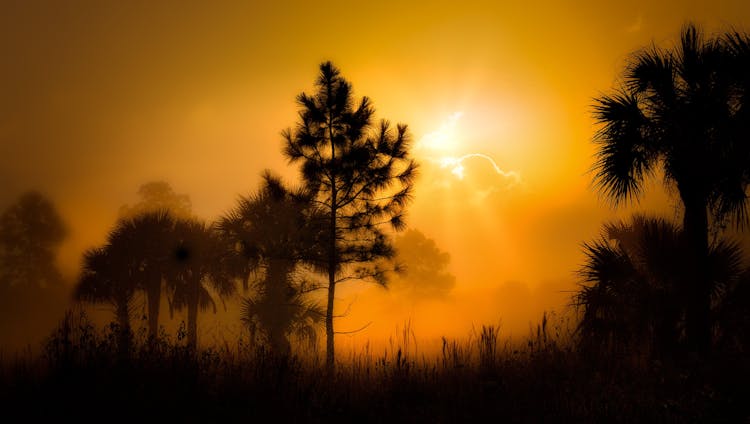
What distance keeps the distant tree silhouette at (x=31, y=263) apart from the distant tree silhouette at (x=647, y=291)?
4052cm

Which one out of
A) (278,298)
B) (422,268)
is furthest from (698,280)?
(422,268)

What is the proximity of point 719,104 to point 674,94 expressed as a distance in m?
0.99

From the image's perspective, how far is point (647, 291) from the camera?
9.89 m

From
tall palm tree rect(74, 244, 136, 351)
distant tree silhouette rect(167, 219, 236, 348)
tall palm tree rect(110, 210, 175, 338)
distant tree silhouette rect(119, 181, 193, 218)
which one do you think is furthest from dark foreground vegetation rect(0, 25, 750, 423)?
distant tree silhouette rect(119, 181, 193, 218)

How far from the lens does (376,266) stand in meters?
14.5

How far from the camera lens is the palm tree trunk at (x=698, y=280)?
9.68 meters

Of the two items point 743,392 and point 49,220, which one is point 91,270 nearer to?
point 49,220

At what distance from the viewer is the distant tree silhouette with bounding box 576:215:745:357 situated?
9609mm

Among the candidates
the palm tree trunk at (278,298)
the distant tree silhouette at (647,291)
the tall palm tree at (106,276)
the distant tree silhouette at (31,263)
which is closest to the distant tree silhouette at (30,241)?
the distant tree silhouette at (31,263)

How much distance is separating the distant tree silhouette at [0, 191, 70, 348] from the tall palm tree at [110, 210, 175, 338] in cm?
1918

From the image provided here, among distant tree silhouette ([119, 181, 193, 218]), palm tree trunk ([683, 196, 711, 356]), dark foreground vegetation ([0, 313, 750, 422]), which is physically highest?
distant tree silhouette ([119, 181, 193, 218])

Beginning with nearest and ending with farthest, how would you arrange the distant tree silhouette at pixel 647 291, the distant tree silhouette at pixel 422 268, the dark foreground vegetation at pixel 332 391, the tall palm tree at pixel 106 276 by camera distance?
the dark foreground vegetation at pixel 332 391, the distant tree silhouette at pixel 647 291, the tall palm tree at pixel 106 276, the distant tree silhouette at pixel 422 268

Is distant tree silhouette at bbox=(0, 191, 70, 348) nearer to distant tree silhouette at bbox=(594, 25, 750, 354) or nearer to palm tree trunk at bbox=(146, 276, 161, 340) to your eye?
palm tree trunk at bbox=(146, 276, 161, 340)

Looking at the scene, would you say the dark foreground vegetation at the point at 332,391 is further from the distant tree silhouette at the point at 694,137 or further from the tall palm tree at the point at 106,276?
the tall palm tree at the point at 106,276
